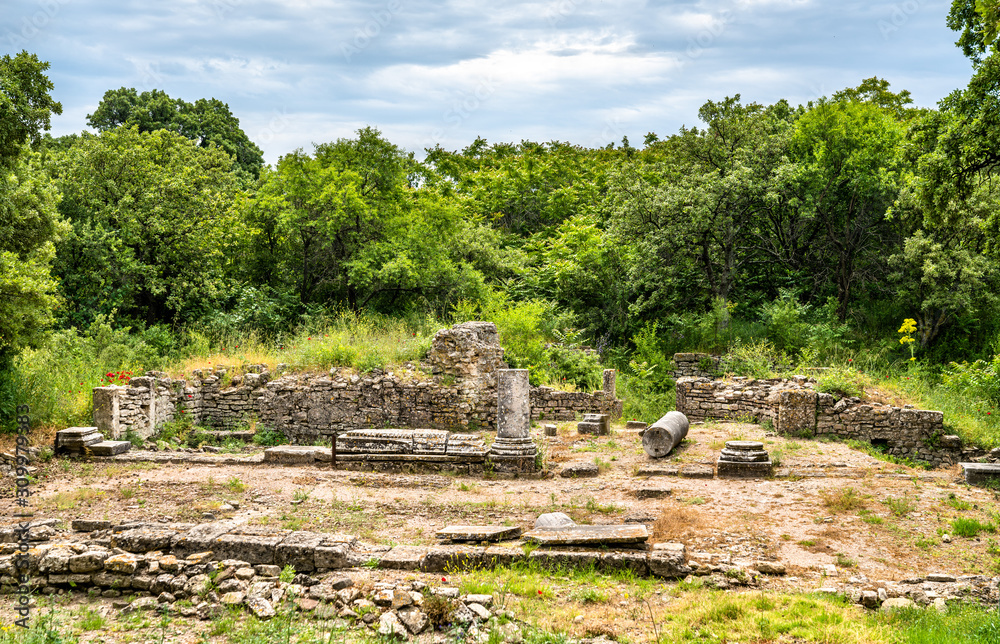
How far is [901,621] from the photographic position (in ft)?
20.1

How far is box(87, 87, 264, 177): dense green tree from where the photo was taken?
1516 inches

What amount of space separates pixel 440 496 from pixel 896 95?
95.9 ft

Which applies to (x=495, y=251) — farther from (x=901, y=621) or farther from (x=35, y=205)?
(x=901, y=621)

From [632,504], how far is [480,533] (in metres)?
3.15

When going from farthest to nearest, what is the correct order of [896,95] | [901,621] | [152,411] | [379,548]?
[896,95] → [152,411] → [379,548] → [901,621]

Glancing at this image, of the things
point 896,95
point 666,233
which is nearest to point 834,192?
point 666,233

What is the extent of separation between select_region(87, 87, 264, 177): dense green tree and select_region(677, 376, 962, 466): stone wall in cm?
3094

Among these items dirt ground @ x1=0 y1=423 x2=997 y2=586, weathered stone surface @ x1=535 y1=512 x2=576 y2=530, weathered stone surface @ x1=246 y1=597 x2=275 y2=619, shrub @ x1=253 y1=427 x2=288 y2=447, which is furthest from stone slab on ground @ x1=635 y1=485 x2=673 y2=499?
shrub @ x1=253 y1=427 x2=288 y2=447

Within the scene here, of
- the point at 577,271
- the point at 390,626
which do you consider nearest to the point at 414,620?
the point at 390,626

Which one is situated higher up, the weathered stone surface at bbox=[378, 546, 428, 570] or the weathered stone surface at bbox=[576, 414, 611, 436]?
the weathered stone surface at bbox=[378, 546, 428, 570]

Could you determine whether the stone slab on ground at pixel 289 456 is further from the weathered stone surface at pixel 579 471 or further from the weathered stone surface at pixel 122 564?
the weathered stone surface at pixel 122 564

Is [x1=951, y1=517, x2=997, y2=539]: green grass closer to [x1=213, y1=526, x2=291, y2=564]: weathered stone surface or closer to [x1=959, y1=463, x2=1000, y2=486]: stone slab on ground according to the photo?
[x1=959, y1=463, x2=1000, y2=486]: stone slab on ground

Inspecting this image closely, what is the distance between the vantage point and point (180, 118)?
129 ft

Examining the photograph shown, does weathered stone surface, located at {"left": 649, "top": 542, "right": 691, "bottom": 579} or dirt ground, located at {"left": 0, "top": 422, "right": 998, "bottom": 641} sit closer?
weathered stone surface, located at {"left": 649, "top": 542, "right": 691, "bottom": 579}
